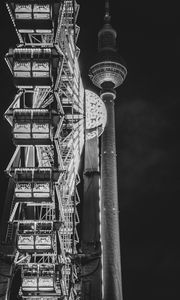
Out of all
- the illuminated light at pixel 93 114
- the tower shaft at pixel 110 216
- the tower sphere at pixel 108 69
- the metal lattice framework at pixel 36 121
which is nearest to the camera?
the metal lattice framework at pixel 36 121

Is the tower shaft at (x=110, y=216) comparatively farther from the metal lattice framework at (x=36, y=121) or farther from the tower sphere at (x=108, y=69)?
the metal lattice framework at (x=36, y=121)

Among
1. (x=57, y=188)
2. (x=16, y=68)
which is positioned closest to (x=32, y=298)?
(x=57, y=188)

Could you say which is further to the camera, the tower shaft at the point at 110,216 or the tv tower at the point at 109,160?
the tv tower at the point at 109,160

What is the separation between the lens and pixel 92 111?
4294cm

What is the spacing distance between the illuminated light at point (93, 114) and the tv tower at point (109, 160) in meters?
30.7

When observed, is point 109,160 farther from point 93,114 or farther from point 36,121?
point 36,121

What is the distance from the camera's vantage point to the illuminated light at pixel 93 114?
138ft

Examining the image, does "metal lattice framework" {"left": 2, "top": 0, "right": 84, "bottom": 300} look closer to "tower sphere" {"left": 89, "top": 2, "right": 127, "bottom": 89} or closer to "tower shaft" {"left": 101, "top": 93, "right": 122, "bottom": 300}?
"tower shaft" {"left": 101, "top": 93, "right": 122, "bottom": 300}

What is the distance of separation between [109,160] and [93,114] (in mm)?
37186

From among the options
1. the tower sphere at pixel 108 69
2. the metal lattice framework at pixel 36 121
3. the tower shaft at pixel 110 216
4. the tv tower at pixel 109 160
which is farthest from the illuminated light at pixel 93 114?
the tower sphere at pixel 108 69

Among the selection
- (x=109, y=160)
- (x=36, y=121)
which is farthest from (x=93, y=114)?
(x=109, y=160)

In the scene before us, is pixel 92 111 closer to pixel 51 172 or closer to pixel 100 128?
pixel 100 128

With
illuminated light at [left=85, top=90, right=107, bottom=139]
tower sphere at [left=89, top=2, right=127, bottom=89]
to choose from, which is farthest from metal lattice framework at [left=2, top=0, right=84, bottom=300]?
tower sphere at [left=89, top=2, right=127, bottom=89]

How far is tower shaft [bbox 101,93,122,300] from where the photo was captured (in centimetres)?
6738
